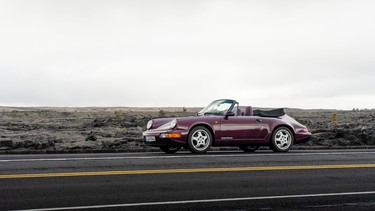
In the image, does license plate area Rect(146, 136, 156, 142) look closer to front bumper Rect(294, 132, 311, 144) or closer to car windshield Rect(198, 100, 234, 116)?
car windshield Rect(198, 100, 234, 116)

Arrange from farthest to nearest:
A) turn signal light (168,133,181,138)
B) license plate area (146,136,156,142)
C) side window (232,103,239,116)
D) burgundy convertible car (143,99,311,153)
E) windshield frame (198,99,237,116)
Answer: side window (232,103,239,116), windshield frame (198,99,237,116), license plate area (146,136,156,142), burgundy convertible car (143,99,311,153), turn signal light (168,133,181,138)

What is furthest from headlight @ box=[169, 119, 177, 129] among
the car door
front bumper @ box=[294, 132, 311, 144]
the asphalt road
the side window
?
front bumper @ box=[294, 132, 311, 144]

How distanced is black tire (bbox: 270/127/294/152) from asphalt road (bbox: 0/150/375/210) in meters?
1.98

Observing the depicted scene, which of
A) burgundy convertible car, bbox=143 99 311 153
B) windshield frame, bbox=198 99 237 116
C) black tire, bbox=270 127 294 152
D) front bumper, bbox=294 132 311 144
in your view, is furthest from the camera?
front bumper, bbox=294 132 311 144

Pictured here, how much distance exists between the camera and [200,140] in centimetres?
1502

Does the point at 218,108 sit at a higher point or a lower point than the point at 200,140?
higher

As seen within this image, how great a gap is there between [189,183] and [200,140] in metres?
4.99

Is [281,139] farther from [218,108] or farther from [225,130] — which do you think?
[218,108]

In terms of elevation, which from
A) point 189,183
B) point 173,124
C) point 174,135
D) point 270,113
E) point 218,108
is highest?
point 218,108

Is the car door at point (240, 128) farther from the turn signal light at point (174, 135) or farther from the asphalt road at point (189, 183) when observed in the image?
the asphalt road at point (189, 183)

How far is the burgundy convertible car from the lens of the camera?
48.7 feet

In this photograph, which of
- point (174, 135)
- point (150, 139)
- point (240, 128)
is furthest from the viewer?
point (240, 128)

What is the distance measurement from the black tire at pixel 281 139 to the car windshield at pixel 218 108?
149cm

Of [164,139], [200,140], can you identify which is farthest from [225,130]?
[164,139]
